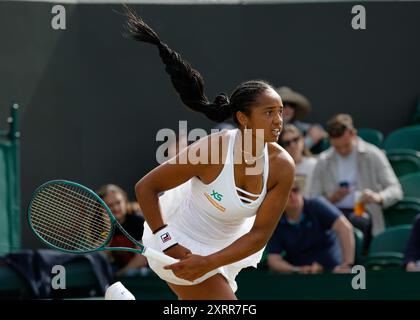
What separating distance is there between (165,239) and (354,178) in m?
2.87

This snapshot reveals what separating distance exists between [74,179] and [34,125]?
1.58 feet

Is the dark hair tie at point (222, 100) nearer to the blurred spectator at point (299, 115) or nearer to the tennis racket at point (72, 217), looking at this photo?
the tennis racket at point (72, 217)

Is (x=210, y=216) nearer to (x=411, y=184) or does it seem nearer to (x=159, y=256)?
(x=159, y=256)

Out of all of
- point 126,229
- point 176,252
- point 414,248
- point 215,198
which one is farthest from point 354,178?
point 176,252

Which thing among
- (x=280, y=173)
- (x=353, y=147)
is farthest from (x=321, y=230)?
(x=280, y=173)

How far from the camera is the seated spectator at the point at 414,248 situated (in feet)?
21.9

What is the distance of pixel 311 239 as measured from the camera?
690 centimetres

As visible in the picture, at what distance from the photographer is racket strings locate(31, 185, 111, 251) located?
5.12 meters

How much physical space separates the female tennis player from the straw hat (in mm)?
2997

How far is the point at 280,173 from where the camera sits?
16.1ft

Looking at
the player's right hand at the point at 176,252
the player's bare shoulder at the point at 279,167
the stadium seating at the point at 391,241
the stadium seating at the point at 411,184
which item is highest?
the player's bare shoulder at the point at 279,167

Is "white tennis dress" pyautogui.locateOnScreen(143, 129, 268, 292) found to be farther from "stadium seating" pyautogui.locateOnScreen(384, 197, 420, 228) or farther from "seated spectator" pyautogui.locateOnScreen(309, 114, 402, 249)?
"stadium seating" pyautogui.locateOnScreen(384, 197, 420, 228)

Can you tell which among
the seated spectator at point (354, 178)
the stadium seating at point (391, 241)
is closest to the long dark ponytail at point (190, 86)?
the stadium seating at point (391, 241)

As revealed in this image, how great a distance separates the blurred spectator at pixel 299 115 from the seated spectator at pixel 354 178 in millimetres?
523
